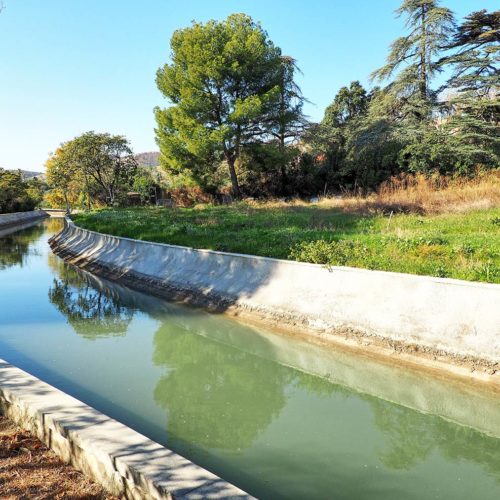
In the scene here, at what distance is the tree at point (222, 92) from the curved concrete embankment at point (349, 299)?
17675 mm

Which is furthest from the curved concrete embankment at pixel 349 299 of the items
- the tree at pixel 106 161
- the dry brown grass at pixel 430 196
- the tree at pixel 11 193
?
the tree at pixel 11 193

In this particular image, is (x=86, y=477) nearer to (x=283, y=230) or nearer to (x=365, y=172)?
(x=283, y=230)

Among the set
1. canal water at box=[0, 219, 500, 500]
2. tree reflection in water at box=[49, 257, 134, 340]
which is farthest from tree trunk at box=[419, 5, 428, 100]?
canal water at box=[0, 219, 500, 500]

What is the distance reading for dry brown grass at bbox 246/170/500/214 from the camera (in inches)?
712

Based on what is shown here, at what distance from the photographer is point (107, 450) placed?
411cm

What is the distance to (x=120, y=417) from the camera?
21.6ft

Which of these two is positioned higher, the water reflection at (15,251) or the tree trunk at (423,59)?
the tree trunk at (423,59)

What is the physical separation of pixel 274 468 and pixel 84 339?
6.87 m

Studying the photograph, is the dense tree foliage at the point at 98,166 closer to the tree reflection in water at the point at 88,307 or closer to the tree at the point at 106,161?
the tree at the point at 106,161

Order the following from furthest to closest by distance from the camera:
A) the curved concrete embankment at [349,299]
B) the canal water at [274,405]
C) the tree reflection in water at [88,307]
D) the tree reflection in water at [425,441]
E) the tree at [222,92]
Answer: the tree at [222,92] < the tree reflection in water at [88,307] < the curved concrete embankment at [349,299] < the tree reflection in water at [425,441] < the canal water at [274,405]

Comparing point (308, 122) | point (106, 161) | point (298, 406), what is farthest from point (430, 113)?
point (106, 161)

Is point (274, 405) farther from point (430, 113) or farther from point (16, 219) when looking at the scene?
point (16, 219)

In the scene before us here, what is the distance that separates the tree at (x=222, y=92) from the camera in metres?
30.8

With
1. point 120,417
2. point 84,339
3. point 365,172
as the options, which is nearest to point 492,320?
point 120,417
